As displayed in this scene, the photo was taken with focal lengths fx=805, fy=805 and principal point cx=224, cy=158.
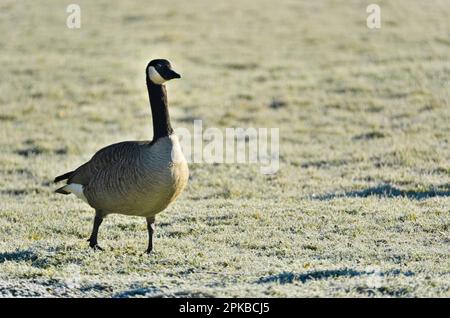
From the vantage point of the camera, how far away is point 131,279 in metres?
8.87

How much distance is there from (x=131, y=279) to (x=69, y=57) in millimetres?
21637

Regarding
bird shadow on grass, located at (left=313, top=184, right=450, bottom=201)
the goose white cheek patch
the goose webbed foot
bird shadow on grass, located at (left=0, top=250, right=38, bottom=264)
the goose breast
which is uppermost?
the goose white cheek patch

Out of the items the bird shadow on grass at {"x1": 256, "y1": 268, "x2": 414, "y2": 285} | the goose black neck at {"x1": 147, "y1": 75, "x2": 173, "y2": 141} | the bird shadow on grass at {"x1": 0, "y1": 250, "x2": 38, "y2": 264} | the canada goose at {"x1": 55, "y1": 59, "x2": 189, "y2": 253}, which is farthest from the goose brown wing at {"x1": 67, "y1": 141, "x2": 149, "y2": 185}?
the bird shadow on grass at {"x1": 256, "y1": 268, "x2": 414, "y2": 285}

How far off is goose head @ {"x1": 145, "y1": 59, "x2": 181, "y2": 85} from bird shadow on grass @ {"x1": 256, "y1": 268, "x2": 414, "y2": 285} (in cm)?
287

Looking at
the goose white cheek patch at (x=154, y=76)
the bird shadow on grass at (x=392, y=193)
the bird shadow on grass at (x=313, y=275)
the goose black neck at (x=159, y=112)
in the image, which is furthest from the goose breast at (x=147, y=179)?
the bird shadow on grass at (x=392, y=193)

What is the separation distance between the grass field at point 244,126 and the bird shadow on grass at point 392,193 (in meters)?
0.06

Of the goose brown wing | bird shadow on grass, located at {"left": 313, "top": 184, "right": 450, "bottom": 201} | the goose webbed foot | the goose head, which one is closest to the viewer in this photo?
the goose brown wing

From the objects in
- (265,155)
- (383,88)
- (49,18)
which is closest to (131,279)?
(265,155)

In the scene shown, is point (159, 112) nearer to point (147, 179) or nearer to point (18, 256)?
point (147, 179)

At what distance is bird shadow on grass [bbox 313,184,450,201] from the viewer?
1364cm

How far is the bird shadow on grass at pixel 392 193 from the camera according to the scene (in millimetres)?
13641

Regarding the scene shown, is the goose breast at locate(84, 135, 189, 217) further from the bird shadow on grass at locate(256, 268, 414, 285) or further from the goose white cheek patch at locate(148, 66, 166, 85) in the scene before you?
the bird shadow on grass at locate(256, 268, 414, 285)

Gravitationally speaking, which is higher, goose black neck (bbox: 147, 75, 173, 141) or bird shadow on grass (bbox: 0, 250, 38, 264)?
goose black neck (bbox: 147, 75, 173, 141)

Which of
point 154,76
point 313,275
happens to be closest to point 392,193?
point 313,275
